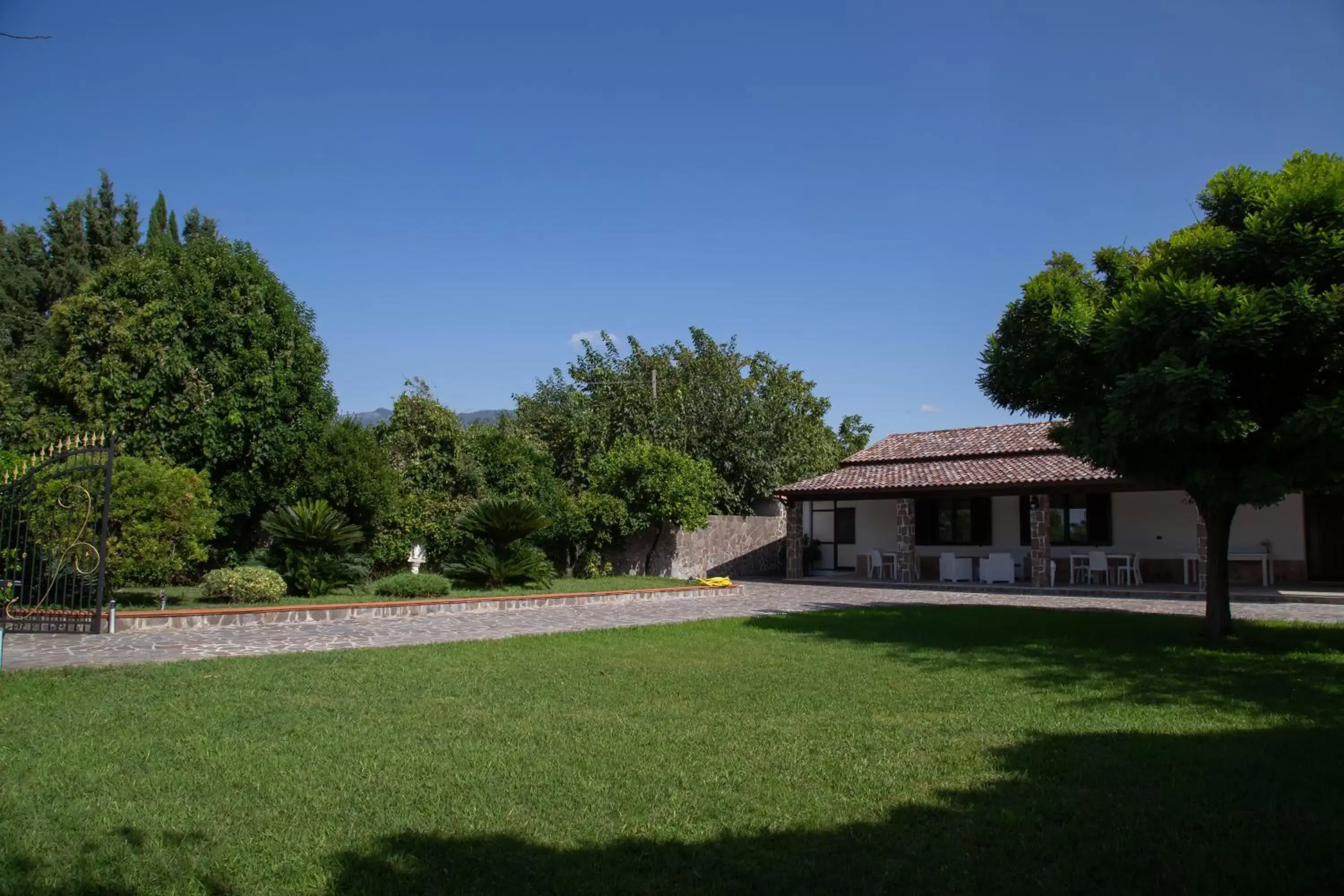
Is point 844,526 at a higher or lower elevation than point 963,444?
lower

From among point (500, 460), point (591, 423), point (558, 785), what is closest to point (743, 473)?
point (591, 423)

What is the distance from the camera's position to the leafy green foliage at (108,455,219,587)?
39.9 ft

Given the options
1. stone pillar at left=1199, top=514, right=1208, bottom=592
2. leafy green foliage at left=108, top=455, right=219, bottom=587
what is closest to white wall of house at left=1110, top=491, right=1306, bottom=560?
stone pillar at left=1199, top=514, right=1208, bottom=592

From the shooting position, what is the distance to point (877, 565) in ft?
82.4

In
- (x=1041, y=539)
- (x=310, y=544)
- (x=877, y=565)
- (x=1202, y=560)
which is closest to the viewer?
(x=310, y=544)

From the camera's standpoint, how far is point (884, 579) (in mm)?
24812

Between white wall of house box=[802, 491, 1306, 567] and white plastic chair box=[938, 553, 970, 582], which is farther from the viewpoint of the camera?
white plastic chair box=[938, 553, 970, 582]

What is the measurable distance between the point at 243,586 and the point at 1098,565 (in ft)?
60.0

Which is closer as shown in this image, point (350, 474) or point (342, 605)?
point (342, 605)

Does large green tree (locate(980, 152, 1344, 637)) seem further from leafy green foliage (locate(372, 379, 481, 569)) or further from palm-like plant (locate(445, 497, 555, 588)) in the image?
leafy green foliage (locate(372, 379, 481, 569))

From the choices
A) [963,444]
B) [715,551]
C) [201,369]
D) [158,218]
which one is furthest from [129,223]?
[963,444]

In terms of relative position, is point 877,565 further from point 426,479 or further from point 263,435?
point 263,435

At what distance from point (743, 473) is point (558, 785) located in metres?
24.0

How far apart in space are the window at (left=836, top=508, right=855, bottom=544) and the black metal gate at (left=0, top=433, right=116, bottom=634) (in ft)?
70.0
